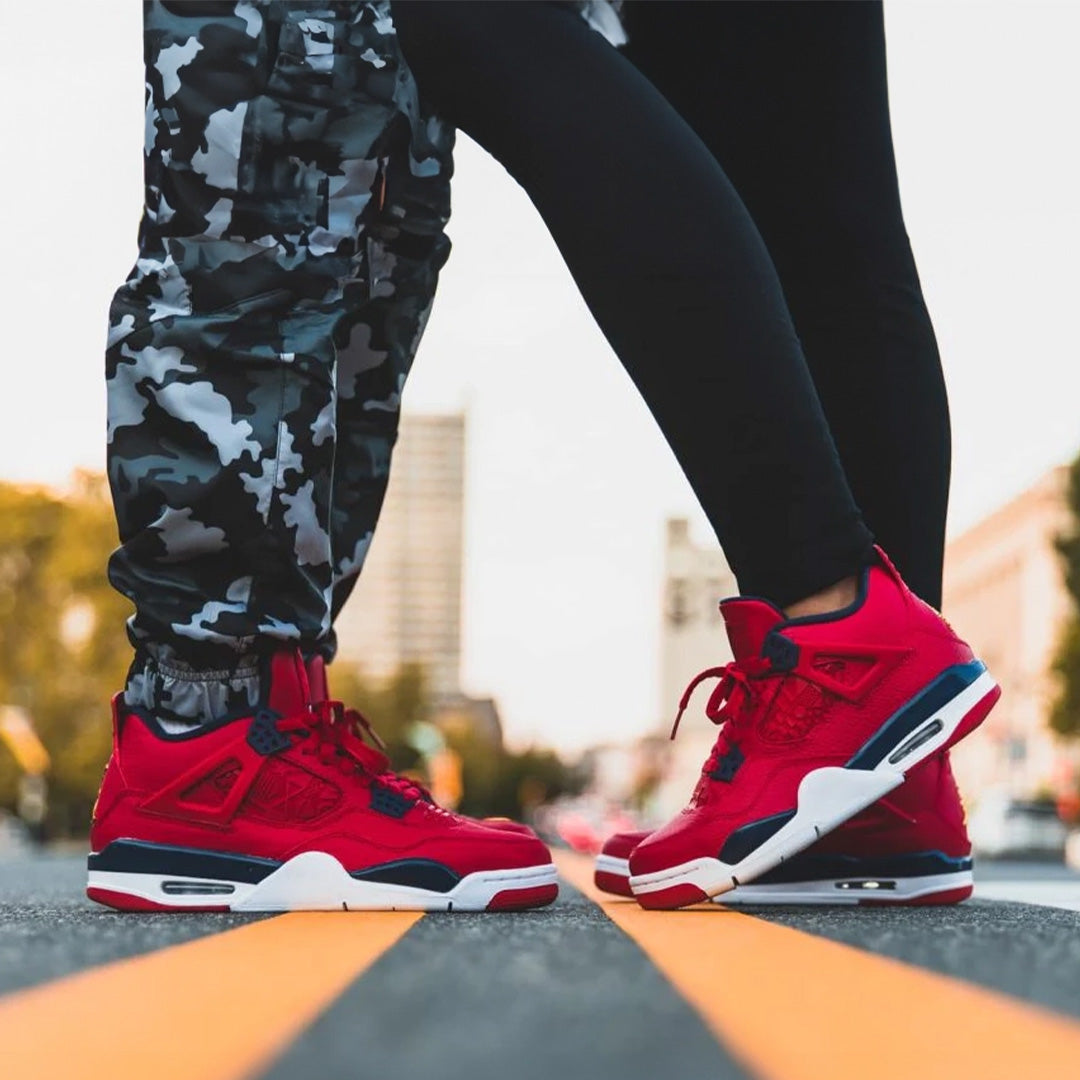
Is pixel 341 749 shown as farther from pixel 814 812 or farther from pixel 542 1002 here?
pixel 542 1002

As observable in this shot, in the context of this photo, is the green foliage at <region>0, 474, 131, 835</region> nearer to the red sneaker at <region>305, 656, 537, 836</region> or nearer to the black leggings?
the red sneaker at <region>305, 656, 537, 836</region>

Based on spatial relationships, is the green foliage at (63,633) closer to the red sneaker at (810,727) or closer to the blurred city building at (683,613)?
the blurred city building at (683,613)

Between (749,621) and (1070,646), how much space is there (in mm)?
30378

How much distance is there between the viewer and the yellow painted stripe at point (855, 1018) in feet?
2.29

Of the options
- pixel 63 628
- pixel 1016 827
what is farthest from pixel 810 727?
pixel 63 628

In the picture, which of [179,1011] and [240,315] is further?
[240,315]

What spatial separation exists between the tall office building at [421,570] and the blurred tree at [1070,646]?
93.4 meters

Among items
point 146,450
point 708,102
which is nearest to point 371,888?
point 146,450

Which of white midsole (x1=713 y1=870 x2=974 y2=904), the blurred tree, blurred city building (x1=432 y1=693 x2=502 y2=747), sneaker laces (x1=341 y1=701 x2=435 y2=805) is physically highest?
sneaker laces (x1=341 y1=701 x2=435 y2=805)

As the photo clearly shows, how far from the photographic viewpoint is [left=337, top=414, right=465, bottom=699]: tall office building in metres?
124

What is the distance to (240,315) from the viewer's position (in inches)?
70.1

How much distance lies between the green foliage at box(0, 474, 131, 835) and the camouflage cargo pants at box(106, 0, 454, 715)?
98.0ft

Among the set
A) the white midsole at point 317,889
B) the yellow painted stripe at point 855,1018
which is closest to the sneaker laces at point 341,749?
the white midsole at point 317,889

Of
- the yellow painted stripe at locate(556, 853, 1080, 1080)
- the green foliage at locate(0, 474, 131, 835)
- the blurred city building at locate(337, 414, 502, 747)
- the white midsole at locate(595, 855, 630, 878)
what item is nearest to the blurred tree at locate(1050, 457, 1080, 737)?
the green foliage at locate(0, 474, 131, 835)
